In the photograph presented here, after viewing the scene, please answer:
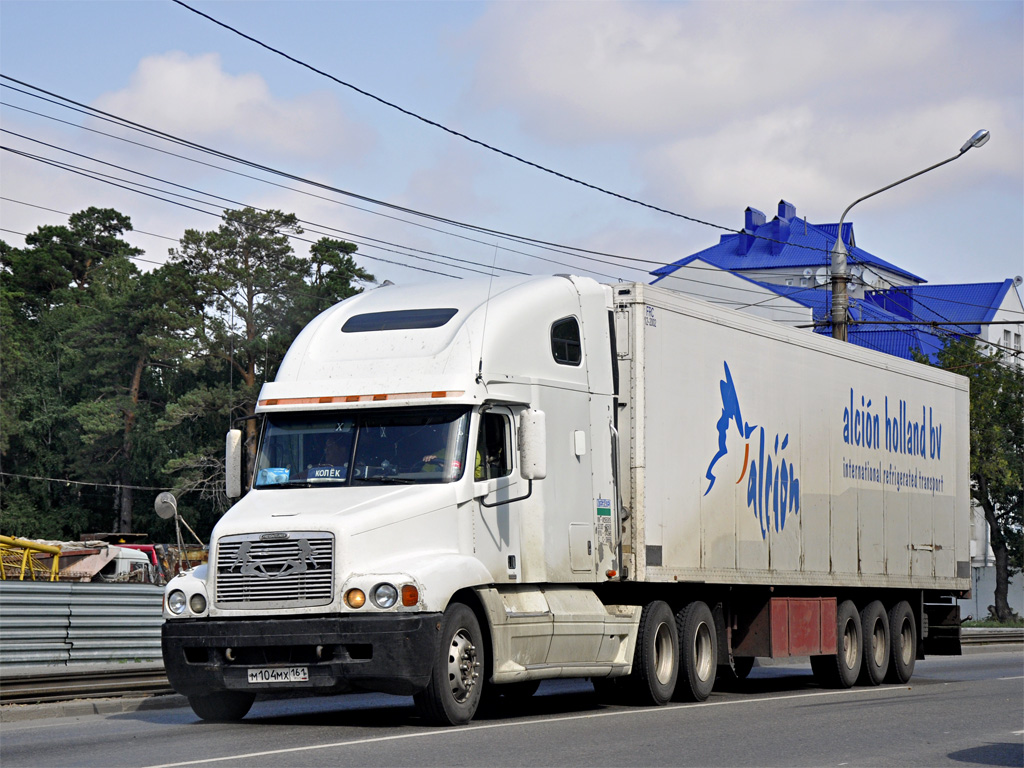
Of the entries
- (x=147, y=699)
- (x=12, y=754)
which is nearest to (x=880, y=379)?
(x=147, y=699)

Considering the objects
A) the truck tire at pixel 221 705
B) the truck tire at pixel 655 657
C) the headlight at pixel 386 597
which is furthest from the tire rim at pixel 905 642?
the headlight at pixel 386 597

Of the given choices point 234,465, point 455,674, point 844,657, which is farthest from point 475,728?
point 844,657

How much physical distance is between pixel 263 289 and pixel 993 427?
103 feet

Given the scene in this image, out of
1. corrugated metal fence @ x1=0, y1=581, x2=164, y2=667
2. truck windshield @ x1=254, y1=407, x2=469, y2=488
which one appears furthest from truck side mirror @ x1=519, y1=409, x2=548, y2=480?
corrugated metal fence @ x1=0, y1=581, x2=164, y2=667

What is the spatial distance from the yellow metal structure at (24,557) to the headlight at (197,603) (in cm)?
1225

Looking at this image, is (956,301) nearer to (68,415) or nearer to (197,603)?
(68,415)

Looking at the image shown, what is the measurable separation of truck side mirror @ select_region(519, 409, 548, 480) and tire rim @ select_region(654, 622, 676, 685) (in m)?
2.98

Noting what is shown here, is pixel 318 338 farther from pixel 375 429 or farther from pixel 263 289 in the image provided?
pixel 263 289

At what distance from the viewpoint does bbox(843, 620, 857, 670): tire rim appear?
62.5 feet

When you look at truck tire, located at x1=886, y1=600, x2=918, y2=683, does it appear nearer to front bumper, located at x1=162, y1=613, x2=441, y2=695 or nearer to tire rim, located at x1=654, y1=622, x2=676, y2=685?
tire rim, located at x1=654, y1=622, x2=676, y2=685

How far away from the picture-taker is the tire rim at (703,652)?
1584cm

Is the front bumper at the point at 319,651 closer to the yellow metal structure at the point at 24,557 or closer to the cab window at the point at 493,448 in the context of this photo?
the cab window at the point at 493,448

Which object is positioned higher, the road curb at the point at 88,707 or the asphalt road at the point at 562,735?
the asphalt road at the point at 562,735

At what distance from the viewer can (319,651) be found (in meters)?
11.7
